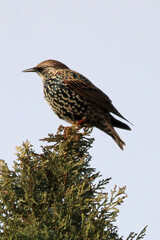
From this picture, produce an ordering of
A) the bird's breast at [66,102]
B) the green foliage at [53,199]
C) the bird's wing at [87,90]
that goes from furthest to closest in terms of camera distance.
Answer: the bird's wing at [87,90]
the bird's breast at [66,102]
the green foliage at [53,199]

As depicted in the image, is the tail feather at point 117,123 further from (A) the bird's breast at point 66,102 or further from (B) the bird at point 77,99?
(A) the bird's breast at point 66,102

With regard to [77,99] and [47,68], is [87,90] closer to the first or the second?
[77,99]

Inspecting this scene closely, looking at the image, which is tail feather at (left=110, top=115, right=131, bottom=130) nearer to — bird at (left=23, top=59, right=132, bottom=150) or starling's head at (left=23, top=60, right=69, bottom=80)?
bird at (left=23, top=59, right=132, bottom=150)

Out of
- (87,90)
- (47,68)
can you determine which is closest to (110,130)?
(87,90)

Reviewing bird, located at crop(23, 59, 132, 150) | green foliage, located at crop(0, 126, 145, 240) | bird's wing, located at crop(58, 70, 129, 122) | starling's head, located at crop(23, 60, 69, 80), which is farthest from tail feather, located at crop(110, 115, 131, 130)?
green foliage, located at crop(0, 126, 145, 240)

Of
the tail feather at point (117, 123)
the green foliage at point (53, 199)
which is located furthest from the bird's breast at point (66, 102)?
the green foliage at point (53, 199)

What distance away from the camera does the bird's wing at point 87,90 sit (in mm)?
5777

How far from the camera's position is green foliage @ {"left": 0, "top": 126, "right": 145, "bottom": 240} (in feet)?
11.3

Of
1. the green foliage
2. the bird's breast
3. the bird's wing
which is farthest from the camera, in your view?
the bird's wing

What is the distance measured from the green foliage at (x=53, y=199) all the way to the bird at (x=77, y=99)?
58.3 inches

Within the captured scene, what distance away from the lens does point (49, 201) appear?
3.72 meters

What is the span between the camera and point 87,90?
19.4ft

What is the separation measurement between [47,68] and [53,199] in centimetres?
274

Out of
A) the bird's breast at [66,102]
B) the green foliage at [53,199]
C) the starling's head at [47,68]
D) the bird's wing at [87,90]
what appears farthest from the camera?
the starling's head at [47,68]
